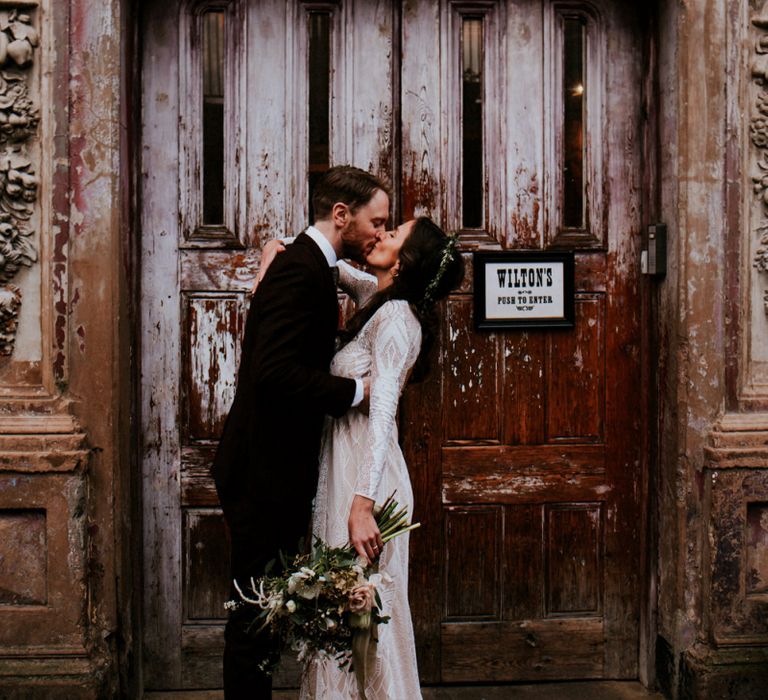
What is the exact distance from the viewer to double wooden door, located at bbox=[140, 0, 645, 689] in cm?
412

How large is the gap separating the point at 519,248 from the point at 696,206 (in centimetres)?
79

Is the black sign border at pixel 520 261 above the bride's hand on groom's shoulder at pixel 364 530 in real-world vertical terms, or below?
above

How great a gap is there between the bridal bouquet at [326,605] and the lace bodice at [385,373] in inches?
10.5

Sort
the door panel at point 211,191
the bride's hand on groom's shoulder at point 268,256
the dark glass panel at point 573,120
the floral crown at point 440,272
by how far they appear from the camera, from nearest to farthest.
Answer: the floral crown at point 440,272, the bride's hand on groom's shoulder at point 268,256, the door panel at point 211,191, the dark glass panel at point 573,120

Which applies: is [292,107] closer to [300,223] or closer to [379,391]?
[300,223]

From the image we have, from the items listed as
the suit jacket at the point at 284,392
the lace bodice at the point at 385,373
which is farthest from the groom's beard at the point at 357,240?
the lace bodice at the point at 385,373

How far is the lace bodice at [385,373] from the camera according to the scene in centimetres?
315

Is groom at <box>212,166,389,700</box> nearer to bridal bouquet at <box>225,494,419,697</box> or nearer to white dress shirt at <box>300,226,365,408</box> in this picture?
white dress shirt at <box>300,226,365,408</box>

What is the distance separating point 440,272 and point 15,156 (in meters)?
1.85

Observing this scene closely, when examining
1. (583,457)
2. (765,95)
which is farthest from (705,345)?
(765,95)

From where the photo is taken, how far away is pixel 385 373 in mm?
3195

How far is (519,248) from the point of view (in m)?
4.21

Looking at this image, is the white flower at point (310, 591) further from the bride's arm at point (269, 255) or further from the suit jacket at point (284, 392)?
the bride's arm at point (269, 255)

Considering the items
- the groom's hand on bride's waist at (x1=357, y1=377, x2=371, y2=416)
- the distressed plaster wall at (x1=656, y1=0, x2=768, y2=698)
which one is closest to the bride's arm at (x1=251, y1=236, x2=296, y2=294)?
the groom's hand on bride's waist at (x1=357, y1=377, x2=371, y2=416)
